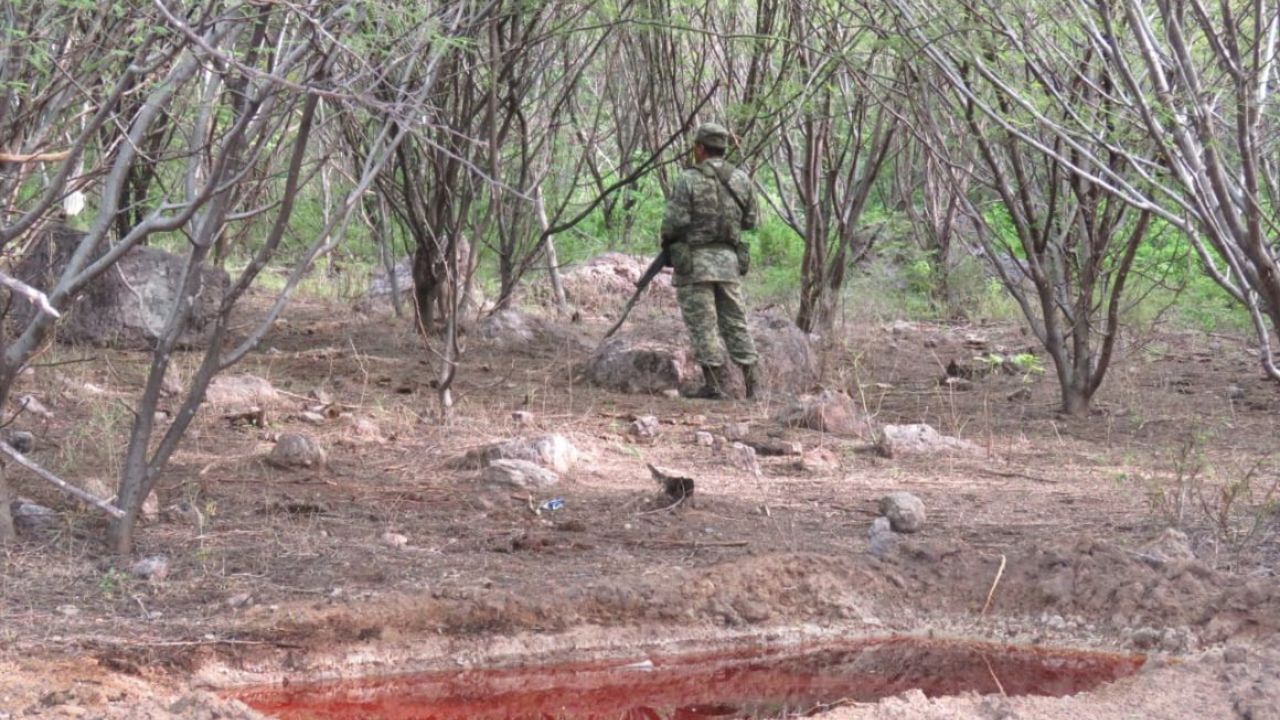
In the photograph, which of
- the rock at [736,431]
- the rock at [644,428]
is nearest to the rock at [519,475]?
the rock at [644,428]

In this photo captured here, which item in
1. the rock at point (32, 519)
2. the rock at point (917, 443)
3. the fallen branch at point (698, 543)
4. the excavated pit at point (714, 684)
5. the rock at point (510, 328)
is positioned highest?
the rock at point (510, 328)

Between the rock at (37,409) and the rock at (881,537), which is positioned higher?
the rock at (37,409)

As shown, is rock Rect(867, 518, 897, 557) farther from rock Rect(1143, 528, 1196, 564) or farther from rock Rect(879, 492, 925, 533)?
rock Rect(1143, 528, 1196, 564)

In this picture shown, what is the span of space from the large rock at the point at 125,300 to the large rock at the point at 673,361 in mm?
2547

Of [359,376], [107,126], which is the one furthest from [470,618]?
[107,126]

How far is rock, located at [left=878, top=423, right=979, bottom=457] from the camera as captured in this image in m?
6.56

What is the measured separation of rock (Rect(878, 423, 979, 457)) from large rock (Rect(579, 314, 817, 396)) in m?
2.01

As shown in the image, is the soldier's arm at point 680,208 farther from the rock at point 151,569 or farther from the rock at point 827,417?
the rock at point 151,569

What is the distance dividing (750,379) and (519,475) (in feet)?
10.7

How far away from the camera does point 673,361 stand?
866 centimetres

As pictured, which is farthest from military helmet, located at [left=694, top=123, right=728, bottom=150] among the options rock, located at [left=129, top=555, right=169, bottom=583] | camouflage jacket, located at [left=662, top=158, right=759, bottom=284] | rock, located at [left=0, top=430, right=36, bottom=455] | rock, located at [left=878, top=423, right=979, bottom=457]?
rock, located at [left=129, top=555, right=169, bottom=583]

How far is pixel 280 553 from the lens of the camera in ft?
14.9

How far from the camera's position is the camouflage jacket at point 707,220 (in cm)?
846

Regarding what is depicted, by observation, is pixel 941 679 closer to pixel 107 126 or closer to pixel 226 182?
pixel 226 182
